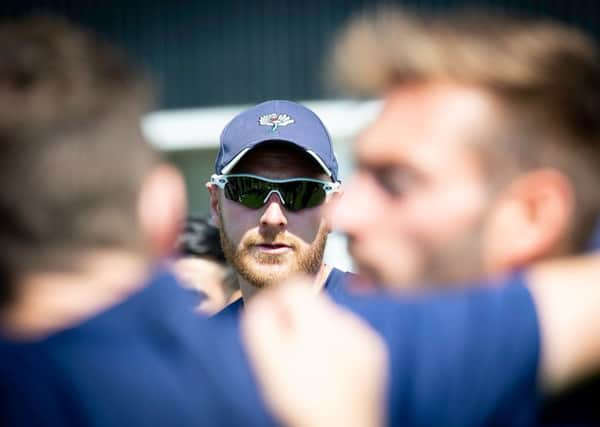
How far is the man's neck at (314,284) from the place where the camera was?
3.87 m

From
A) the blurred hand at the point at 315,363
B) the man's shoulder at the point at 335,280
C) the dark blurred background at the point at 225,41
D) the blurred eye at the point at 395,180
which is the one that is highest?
the blurred eye at the point at 395,180

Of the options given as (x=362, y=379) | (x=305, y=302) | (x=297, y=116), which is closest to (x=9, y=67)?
(x=305, y=302)

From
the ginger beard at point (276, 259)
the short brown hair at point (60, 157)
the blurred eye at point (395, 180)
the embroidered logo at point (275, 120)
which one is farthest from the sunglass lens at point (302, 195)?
the short brown hair at point (60, 157)

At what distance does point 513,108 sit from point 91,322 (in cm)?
84

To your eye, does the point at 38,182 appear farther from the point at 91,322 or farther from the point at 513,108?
the point at 513,108

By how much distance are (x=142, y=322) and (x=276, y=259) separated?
2.48 m

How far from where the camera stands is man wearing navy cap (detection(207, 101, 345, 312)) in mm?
3842

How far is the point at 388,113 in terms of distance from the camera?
1.73 m

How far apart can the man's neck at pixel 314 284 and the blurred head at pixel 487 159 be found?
2.20 metres

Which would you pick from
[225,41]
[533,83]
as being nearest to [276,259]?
[533,83]

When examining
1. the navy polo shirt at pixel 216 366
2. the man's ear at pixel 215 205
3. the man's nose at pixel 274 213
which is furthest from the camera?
the man's ear at pixel 215 205

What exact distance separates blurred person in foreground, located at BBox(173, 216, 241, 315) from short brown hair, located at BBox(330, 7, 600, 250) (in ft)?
7.25

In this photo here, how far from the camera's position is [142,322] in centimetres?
144

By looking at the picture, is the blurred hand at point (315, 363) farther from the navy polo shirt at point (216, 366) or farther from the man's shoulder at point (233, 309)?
the man's shoulder at point (233, 309)
